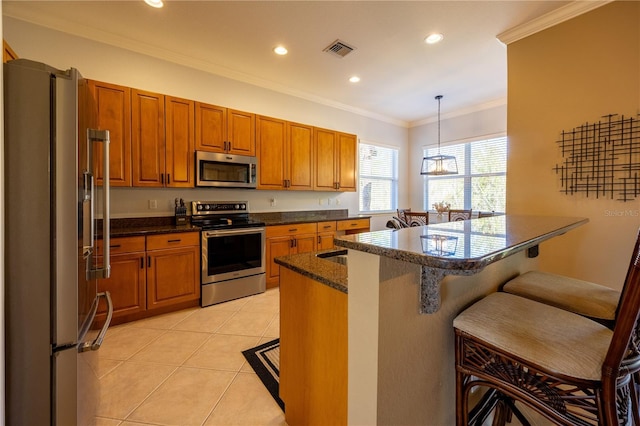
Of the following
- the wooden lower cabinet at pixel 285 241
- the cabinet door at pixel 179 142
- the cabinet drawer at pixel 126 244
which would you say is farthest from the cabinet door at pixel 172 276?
the wooden lower cabinet at pixel 285 241

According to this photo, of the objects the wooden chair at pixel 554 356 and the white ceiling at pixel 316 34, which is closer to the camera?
the wooden chair at pixel 554 356

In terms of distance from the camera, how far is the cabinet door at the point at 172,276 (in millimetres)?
2650

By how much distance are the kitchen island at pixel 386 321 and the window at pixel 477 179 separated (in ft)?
12.5

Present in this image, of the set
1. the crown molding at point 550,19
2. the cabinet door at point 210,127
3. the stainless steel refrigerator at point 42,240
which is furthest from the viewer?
the cabinet door at point 210,127

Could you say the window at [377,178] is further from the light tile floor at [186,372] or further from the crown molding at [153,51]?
the light tile floor at [186,372]

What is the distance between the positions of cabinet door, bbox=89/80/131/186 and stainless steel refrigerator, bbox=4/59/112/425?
1.88 meters

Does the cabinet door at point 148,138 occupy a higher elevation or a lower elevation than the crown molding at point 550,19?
lower

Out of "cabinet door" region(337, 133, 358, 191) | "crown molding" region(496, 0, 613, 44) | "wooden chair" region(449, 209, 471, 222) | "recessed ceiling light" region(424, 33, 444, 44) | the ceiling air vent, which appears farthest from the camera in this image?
"cabinet door" region(337, 133, 358, 191)

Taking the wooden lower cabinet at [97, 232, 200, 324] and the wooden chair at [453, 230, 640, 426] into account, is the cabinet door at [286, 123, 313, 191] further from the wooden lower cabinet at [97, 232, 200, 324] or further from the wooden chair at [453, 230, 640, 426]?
the wooden chair at [453, 230, 640, 426]

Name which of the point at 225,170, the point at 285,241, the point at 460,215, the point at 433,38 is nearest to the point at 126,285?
the point at 225,170

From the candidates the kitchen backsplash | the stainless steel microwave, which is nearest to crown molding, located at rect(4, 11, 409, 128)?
the stainless steel microwave

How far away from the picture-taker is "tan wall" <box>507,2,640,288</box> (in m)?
Result: 2.10

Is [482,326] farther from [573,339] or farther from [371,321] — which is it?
[371,321]

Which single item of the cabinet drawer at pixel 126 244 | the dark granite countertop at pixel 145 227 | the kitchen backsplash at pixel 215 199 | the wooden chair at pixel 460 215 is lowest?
the cabinet drawer at pixel 126 244
